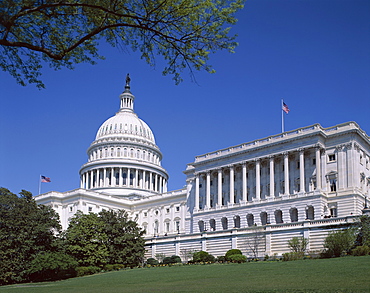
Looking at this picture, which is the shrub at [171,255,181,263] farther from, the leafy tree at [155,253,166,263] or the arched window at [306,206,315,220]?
the arched window at [306,206,315,220]

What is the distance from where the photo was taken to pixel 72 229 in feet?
230

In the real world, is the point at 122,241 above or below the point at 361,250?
above

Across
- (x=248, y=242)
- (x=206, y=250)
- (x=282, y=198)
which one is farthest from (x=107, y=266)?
(x=282, y=198)

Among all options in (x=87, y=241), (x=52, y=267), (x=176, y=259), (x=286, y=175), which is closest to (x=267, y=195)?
(x=286, y=175)

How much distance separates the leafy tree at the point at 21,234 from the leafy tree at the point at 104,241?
3175mm

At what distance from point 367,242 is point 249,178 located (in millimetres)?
41907

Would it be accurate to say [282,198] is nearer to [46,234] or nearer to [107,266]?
[107,266]

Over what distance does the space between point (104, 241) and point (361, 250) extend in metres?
36.9

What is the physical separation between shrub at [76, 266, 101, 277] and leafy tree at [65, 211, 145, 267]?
144 cm

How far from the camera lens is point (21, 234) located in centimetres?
6244

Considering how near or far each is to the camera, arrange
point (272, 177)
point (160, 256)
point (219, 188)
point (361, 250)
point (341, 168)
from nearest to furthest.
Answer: point (361, 250), point (160, 256), point (341, 168), point (272, 177), point (219, 188)

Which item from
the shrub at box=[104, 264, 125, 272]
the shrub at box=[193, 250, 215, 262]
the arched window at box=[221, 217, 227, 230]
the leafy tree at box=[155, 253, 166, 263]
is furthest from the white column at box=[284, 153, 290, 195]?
the shrub at box=[104, 264, 125, 272]

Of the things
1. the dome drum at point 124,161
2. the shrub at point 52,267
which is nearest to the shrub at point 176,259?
the shrub at point 52,267

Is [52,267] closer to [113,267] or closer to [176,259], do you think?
[113,267]
